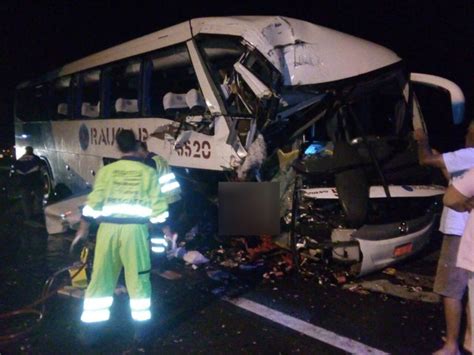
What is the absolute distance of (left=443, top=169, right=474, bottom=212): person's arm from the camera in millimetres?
2771

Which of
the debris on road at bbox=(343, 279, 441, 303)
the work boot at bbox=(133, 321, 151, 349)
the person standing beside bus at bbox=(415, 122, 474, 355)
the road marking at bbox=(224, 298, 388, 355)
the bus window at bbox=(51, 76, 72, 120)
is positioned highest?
the bus window at bbox=(51, 76, 72, 120)

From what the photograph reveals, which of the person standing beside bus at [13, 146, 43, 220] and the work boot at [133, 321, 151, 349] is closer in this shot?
the work boot at [133, 321, 151, 349]

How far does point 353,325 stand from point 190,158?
2.68 m

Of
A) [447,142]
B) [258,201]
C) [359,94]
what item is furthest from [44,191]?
[447,142]

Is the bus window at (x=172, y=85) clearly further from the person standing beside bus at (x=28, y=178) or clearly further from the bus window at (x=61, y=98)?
the person standing beside bus at (x=28, y=178)

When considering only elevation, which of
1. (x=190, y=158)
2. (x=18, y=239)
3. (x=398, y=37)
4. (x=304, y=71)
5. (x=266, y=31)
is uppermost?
(x=398, y=37)

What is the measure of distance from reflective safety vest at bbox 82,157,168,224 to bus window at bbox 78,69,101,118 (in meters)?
4.88

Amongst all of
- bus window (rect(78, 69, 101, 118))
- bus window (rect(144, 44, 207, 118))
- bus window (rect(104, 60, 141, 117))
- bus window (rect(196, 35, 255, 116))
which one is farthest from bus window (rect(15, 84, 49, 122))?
bus window (rect(196, 35, 255, 116))

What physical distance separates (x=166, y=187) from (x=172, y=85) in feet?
7.51

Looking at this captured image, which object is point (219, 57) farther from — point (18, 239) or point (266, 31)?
point (18, 239)

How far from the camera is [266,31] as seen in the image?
5.01 metres

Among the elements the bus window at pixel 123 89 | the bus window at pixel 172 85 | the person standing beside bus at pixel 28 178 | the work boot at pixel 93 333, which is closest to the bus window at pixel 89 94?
the bus window at pixel 123 89

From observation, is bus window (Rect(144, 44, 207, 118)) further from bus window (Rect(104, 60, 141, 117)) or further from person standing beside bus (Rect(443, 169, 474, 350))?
person standing beside bus (Rect(443, 169, 474, 350))

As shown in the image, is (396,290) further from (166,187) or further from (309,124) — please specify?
(166,187)
